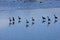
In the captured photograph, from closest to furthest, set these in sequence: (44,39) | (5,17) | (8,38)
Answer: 1. (44,39)
2. (8,38)
3. (5,17)

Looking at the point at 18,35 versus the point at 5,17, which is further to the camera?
the point at 5,17

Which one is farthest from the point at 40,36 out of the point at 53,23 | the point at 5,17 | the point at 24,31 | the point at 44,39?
the point at 5,17

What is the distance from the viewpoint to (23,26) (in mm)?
12625

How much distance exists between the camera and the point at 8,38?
1127 centimetres

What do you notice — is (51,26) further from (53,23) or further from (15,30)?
(15,30)

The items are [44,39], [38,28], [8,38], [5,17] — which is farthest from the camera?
[5,17]

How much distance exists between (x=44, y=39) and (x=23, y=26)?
2.51 metres

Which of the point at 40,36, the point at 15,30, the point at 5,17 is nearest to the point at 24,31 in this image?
the point at 15,30

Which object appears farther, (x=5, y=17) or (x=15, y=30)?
(x=5, y=17)

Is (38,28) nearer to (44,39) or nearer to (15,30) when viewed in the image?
(15,30)

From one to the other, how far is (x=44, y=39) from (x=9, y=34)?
2154mm

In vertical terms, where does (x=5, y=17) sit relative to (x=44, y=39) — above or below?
above

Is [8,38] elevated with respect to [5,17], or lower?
lower

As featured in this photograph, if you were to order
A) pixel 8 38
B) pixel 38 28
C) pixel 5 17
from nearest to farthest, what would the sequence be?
pixel 8 38 < pixel 38 28 < pixel 5 17
